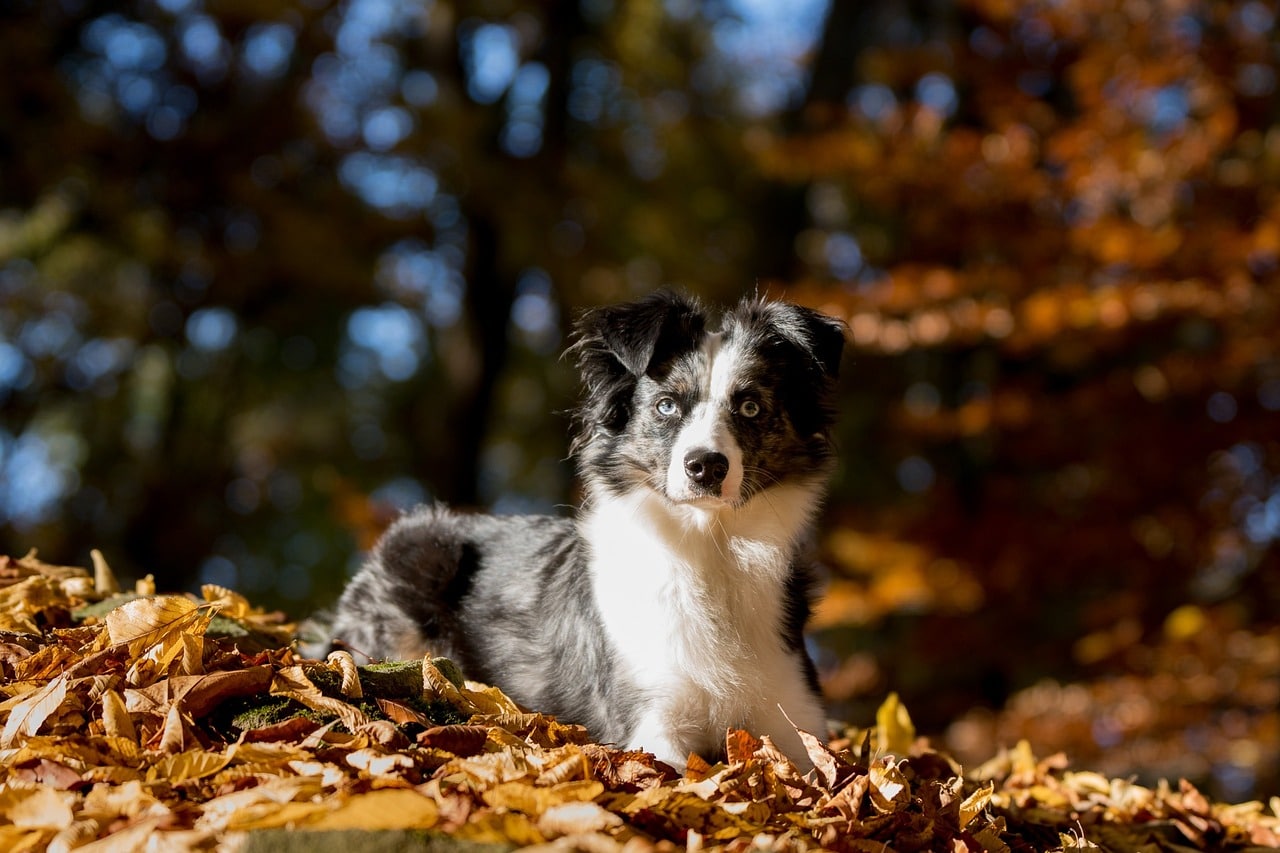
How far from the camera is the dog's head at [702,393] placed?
3463mm

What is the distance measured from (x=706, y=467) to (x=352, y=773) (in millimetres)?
1311

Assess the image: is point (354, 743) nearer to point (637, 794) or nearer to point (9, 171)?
point (637, 794)

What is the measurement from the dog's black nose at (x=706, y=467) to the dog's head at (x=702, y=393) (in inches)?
1.2

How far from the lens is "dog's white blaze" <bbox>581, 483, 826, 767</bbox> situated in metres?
3.38

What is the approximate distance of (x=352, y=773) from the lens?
261 cm

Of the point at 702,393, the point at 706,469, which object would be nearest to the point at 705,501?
the point at 706,469

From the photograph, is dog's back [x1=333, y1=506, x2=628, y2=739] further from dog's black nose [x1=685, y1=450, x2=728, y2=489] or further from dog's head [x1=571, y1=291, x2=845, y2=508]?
dog's black nose [x1=685, y1=450, x2=728, y2=489]

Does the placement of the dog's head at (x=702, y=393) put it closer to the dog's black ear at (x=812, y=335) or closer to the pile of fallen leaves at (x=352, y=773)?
the dog's black ear at (x=812, y=335)

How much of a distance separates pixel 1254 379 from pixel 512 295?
Answer: 7284mm

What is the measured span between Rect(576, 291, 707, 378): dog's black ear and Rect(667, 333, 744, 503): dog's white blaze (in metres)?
0.13

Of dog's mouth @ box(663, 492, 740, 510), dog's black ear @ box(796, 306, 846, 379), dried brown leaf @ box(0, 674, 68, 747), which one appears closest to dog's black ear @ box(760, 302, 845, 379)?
dog's black ear @ box(796, 306, 846, 379)

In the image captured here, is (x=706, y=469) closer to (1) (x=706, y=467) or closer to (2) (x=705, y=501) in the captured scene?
(1) (x=706, y=467)

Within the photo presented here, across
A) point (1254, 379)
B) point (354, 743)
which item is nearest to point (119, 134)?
point (354, 743)

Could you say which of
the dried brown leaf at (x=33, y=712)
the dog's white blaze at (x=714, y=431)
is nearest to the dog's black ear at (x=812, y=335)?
the dog's white blaze at (x=714, y=431)
